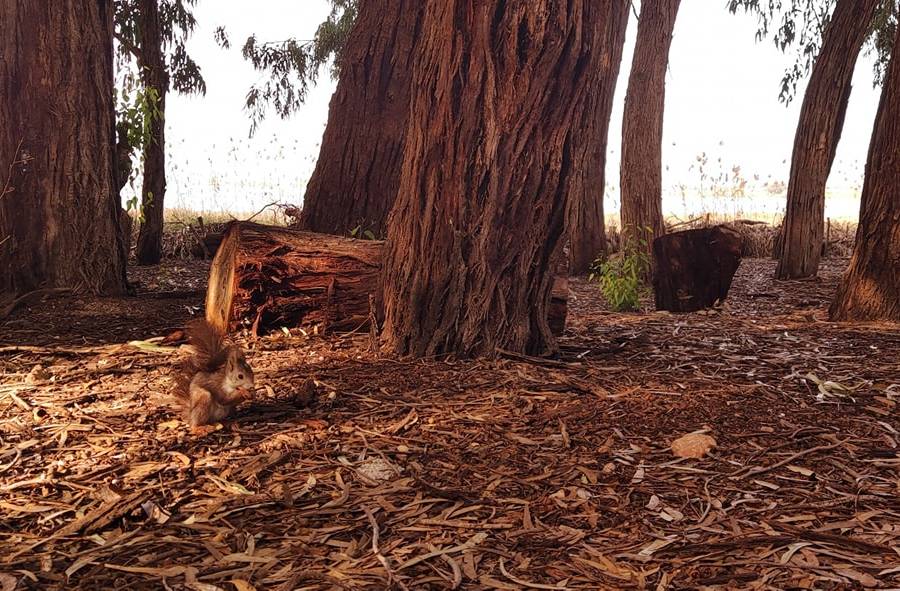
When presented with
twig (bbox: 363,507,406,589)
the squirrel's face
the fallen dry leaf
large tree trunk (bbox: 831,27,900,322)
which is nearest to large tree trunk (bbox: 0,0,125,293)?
the squirrel's face

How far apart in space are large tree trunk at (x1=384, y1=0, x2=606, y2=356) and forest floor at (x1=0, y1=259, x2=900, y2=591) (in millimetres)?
267

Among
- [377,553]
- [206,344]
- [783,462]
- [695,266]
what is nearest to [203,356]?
[206,344]

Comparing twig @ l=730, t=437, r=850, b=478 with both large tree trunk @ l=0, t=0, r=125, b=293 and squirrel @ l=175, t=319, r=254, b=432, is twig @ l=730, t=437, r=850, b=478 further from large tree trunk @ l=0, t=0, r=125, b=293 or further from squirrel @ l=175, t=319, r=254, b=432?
large tree trunk @ l=0, t=0, r=125, b=293

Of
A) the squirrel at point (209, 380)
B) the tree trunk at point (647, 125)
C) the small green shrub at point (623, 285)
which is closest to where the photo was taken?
the squirrel at point (209, 380)

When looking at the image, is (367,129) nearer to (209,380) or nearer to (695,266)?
(695,266)

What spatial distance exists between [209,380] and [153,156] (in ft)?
21.7

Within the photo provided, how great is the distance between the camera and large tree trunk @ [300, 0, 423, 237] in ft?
19.5

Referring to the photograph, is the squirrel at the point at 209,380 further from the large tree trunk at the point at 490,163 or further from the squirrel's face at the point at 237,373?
the large tree trunk at the point at 490,163

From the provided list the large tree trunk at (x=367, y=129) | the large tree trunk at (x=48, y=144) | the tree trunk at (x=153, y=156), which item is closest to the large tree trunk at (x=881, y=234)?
the large tree trunk at (x=367, y=129)

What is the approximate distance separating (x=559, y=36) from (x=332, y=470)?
2.09m

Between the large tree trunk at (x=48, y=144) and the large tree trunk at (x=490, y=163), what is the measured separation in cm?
296

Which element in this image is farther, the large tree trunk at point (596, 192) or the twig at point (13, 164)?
the large tree trunk at point (596, 192)

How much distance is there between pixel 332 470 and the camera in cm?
250

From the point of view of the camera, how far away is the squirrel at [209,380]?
2.86 meters
